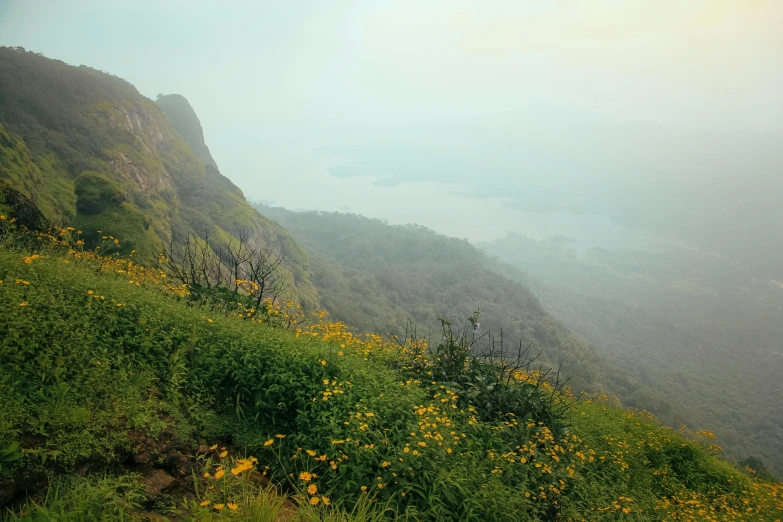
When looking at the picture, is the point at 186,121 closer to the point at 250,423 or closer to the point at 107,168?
the point at 107,168

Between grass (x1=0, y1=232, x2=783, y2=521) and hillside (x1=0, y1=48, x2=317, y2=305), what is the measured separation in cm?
496

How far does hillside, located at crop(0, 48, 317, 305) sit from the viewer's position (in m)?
17.4

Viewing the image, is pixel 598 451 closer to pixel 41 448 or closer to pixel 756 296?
pixel 41 448

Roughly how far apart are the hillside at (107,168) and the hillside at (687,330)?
168 feet

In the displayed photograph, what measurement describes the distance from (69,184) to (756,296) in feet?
597

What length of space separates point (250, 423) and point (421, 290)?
75597mm

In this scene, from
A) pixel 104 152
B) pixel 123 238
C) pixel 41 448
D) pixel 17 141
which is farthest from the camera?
pixel 104 152

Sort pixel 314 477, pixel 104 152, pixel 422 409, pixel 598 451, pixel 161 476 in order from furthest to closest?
1. pixel 104 152
2. pixel 598 451
3. pixel 422 409
4. pixel 314 477
5. pixel 161 476

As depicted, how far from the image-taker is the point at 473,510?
4.05 meters

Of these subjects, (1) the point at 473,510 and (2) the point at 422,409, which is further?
(2) the point at 422,409

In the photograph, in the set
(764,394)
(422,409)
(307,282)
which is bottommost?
(764,394)

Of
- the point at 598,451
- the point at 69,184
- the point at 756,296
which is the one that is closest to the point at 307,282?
the point at 69,184

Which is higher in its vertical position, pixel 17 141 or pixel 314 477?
pixel 17 141

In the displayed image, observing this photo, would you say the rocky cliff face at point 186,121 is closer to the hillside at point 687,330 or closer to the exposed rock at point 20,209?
the exposed rock at point 20,209
